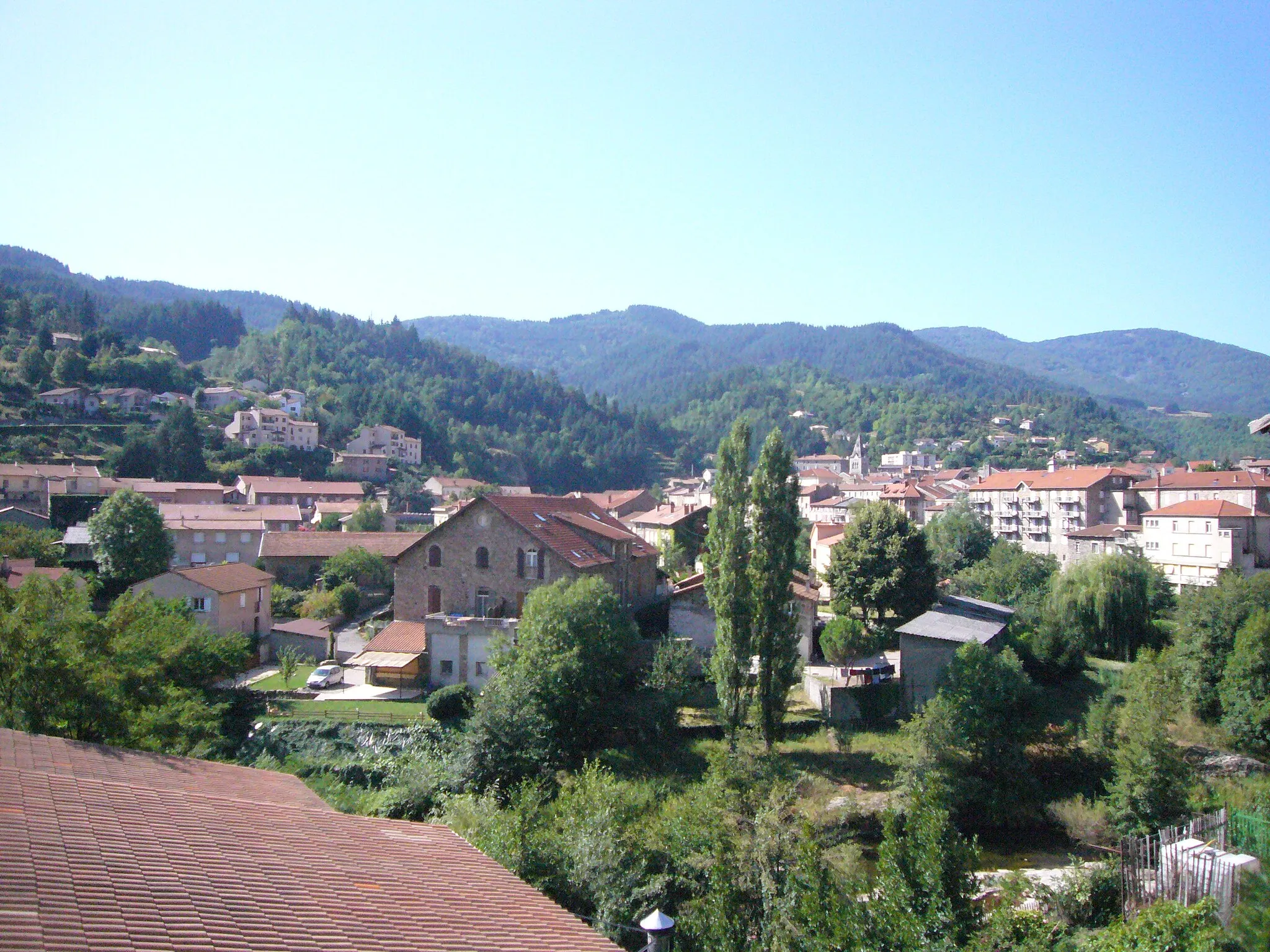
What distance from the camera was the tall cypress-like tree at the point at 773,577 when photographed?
2677 cm

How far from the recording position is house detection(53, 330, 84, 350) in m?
110

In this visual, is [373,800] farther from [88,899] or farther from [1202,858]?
[1202,858]

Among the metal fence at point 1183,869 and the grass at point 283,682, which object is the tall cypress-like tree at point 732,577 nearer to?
the metal fence at point 1183,869

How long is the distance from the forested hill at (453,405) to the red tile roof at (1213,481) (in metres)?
84.1

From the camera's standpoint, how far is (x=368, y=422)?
122 meters

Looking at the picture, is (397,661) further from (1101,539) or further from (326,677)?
(1101,539)

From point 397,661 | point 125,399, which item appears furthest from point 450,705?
point 125,399

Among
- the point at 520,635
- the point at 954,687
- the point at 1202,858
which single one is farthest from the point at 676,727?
the point at 1202,858

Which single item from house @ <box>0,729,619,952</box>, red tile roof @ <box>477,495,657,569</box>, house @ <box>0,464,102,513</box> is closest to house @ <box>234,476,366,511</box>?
house @ <box>0,464,102,513</box>

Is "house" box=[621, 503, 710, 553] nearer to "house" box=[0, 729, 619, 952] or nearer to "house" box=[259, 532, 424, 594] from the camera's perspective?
"house" box=[259, 532, 424, 594]

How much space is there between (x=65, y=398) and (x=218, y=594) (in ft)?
255

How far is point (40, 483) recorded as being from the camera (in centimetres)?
6812

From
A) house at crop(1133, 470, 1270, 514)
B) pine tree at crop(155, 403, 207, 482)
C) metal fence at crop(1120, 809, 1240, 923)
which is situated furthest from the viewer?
pine tree at crop(155, 403, 207, 482)

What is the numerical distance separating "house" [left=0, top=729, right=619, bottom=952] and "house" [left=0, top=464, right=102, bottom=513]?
214 ft
